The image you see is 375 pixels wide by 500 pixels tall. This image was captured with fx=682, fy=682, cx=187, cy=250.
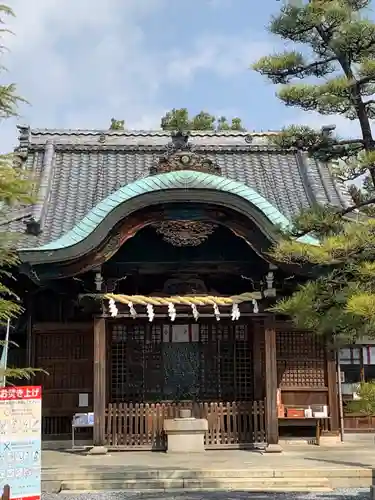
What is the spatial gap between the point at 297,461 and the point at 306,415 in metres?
2.60

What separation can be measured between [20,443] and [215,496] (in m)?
3.63

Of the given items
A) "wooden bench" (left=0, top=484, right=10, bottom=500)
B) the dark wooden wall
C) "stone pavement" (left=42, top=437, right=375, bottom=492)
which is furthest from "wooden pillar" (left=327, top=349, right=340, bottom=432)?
"wooden bench" (left=0, top=484, right=10, bottom=500)

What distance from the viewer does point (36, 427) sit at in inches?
293

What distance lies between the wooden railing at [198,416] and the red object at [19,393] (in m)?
5.95

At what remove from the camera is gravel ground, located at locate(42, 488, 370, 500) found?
9.61m

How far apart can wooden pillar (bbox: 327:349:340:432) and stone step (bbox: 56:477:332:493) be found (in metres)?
3.98

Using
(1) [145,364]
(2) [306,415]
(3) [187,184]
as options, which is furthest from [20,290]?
(2) [306,415]

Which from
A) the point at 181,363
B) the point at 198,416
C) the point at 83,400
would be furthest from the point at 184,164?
the point at 83,400

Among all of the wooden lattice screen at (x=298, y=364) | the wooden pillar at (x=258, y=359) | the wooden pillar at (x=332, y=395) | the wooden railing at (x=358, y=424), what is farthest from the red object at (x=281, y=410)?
the wooden railing at (x=358, y=424)

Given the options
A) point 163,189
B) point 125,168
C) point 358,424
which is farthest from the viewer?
point 125,168

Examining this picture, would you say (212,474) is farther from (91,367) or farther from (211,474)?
(91,367)

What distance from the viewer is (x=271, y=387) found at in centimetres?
1305

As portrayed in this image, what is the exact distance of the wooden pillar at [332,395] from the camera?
1446 centimetres

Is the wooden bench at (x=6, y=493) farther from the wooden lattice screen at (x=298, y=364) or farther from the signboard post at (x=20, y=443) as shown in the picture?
the wooden lattice screen at (x=298, y=364)
